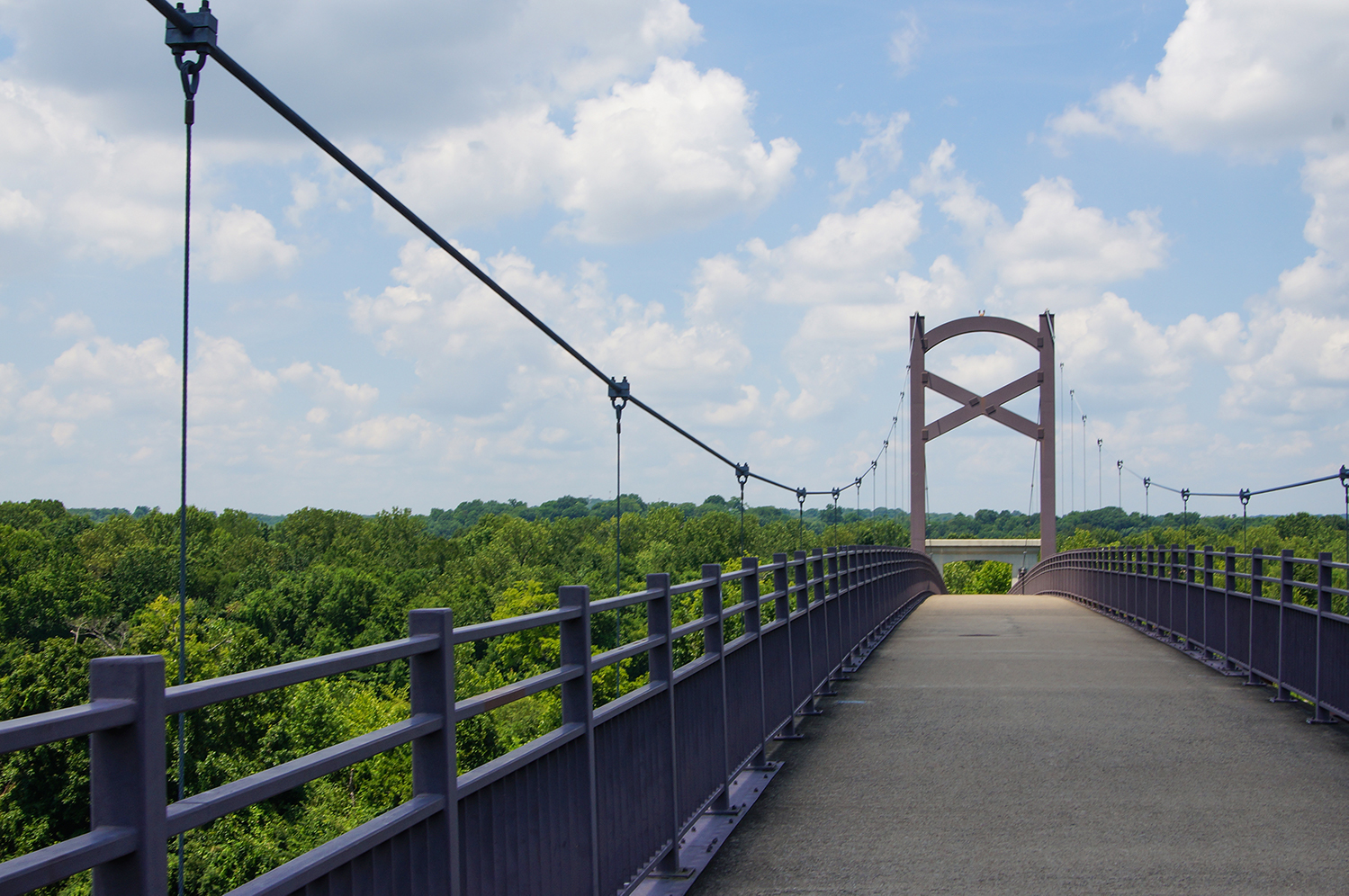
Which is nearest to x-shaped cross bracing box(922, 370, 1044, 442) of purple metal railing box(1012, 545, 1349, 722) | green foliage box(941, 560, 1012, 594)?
purple metal railing box(1012, 545, 1349, 722)

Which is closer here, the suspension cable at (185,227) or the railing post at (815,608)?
the suspension cable at (185,227)

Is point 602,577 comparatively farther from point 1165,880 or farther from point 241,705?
point 1165,880

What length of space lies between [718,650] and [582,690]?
2.30 m

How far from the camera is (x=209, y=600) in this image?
8681cm

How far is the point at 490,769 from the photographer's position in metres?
3.42

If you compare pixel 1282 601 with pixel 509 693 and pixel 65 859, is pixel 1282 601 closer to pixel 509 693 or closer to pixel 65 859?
pixel 509 693

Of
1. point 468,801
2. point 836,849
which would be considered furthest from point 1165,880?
point 468,801

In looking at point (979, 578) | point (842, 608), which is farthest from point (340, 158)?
point (979, 578)

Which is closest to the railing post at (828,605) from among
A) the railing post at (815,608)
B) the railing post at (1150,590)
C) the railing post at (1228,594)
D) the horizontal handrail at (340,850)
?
the railing post at (815,608)

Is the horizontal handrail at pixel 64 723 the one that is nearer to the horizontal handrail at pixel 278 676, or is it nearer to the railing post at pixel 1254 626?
the horizontal handrail at pixel 278 676

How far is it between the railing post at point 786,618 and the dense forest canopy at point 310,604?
9.73 ft

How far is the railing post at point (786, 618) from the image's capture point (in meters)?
8.35

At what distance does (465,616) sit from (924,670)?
2760 inches

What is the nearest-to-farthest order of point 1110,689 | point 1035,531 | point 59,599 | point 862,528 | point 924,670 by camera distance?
1. point 1110,689
2. point 924,670
3. point 59,599
4. point 862,528
5. point 1035,531
